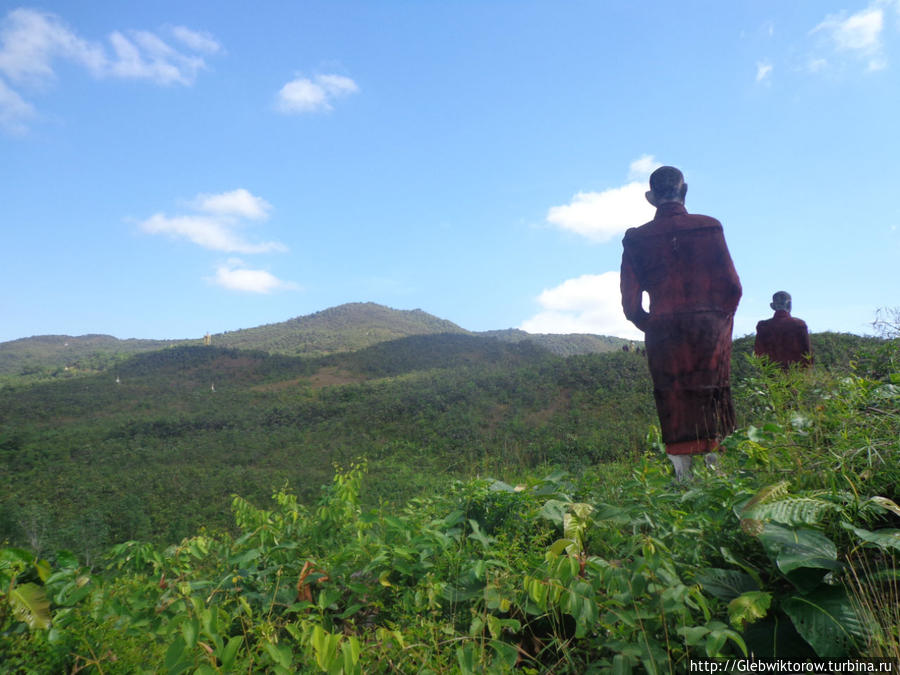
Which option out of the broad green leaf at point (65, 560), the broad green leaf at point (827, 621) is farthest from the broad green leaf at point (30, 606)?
the broad green leaf at point (827, 621)

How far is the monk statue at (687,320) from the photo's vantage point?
3967 mm

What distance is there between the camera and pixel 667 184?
4.23m

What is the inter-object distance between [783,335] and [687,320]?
394cm

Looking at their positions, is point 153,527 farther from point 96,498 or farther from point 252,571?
point 252,571

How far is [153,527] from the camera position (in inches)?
273

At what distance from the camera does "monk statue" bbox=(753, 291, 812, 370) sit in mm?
6902

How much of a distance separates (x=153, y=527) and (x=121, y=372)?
28.0m

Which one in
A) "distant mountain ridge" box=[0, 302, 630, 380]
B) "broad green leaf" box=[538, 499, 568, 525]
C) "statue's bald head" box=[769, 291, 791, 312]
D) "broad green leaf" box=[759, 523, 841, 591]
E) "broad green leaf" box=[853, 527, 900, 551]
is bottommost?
"broad green leaf" box=[538, 499, 568, 525]

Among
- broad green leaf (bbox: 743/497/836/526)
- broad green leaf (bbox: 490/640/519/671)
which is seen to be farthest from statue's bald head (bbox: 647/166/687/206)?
broad green leaf (bbox: 490/640/519/671)

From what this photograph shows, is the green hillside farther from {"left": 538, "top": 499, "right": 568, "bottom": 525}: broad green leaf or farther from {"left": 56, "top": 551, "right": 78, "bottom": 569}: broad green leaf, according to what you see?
{"left": 538, "top": 499, "right": 568, "bottom": 525}: broad green leaf

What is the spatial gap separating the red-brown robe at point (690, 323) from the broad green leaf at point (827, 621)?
8.84 ft

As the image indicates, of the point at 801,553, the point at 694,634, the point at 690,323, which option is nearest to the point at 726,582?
the point at 801,553

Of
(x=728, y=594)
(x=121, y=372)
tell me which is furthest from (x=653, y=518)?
(x=121, y=372)

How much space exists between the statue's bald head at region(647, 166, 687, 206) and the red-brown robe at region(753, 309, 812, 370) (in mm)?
3723
